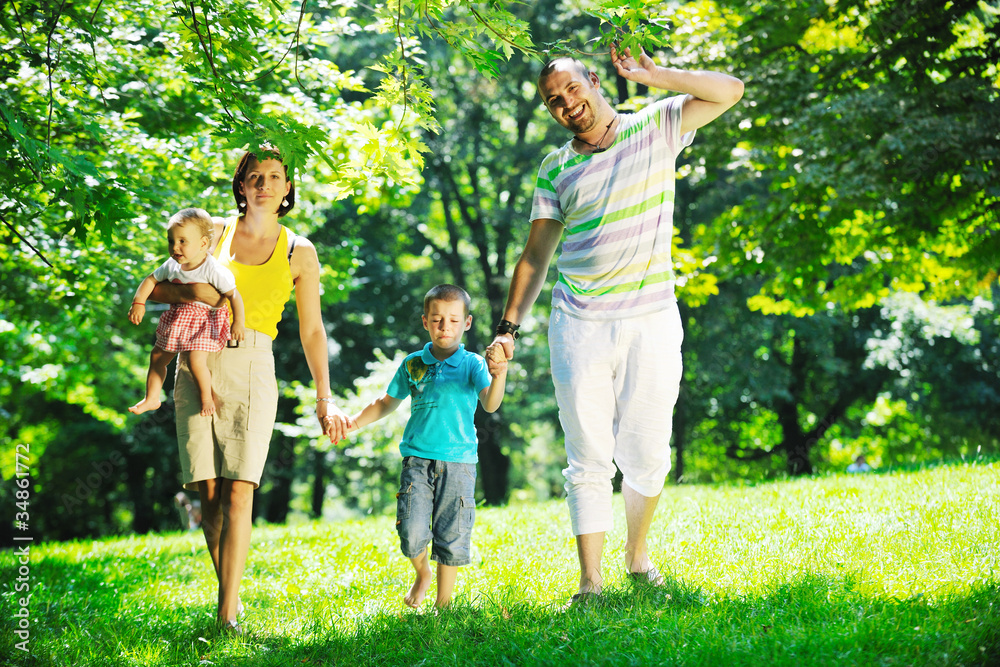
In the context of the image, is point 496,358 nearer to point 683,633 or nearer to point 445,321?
point 445,321

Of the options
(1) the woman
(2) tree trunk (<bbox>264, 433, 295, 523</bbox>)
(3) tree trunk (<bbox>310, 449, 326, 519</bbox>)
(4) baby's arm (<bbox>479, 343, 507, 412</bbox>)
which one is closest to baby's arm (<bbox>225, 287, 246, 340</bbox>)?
(1) the woman

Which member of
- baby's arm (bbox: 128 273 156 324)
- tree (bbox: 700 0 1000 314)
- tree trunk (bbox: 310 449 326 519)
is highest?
tree (bbox: 700 0 1000 314)

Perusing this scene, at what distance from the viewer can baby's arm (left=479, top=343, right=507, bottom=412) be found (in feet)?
11.0

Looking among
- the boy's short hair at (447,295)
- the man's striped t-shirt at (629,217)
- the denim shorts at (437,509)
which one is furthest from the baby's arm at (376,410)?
the man's striped t-shirt at (629,217)

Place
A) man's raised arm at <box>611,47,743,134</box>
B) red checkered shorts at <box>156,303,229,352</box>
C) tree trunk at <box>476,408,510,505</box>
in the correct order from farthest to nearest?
tree trunk at <box>476,408,510,505</box> → red checkered shorts at <box>156,303,229,352</box> → man's raised arm at <box>611,47,743,134</box>

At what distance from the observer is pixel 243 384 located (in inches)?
150

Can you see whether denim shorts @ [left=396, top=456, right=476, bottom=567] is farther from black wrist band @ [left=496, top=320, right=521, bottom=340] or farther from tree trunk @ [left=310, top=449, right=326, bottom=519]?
tree trunk @ [left=310, top=449, right=326, bottom=519]

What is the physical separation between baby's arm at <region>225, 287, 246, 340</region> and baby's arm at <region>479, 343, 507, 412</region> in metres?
1.21

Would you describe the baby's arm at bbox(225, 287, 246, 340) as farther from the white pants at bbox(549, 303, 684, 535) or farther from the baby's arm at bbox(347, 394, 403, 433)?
the white pants at bbox(549, 303, 684, 535)

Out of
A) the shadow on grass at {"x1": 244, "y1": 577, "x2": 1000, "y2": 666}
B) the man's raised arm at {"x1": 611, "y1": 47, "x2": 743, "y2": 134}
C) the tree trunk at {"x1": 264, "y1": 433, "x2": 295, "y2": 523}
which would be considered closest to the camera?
the shadow on grass at {"x1": 244, "y1": 577, "x2": 1000, "y2": 666}

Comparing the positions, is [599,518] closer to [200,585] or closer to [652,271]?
[652,271]

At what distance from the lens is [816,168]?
949 centimetres

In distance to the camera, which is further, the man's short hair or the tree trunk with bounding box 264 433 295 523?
the tree trunk with bounding box 264 433 295 523

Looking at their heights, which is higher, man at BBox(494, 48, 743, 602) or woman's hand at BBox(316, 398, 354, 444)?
man at BBox(494, 48, 743, 602)
